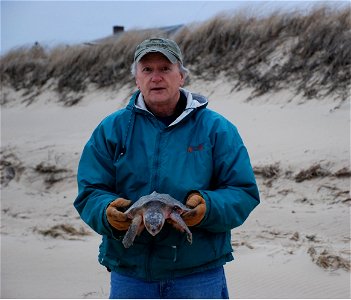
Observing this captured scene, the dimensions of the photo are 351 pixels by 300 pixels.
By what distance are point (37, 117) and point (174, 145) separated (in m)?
A: 11.9

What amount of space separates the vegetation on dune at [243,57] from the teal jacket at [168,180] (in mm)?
6784

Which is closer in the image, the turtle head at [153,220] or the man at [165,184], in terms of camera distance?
the turtle head at [153,220]

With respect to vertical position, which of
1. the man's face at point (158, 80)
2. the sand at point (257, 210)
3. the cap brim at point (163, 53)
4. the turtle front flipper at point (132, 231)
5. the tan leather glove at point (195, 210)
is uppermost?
the cap brim at point (163, 53)

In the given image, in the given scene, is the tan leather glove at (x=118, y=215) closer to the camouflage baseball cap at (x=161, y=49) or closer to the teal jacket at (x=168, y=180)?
the teal jacket at (x=168, y=180)

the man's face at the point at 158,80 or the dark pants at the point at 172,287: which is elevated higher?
the man's face at the point at 158,80

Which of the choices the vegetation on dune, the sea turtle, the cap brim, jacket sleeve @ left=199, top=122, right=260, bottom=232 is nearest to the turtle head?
the sea turtle

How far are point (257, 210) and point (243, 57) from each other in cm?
570

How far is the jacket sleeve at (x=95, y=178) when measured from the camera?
102 inches

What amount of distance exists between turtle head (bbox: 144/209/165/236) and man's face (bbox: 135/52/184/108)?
2.08ft

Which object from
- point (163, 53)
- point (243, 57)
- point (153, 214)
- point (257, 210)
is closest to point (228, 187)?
point (153, 214)

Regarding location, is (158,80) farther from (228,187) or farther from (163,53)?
(228,187)

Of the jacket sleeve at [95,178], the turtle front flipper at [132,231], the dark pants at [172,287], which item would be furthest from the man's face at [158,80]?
the dark pants at [172,287]

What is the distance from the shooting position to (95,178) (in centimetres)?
263

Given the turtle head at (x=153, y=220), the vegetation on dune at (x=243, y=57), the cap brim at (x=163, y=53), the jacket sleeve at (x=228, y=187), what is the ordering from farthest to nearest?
the vegetation on dune at (x=243, y=57) → the cap brim at (x=163, y=53) → the jacket sleeve at (x=228, y=187) → the turtle head at (x=153, y=220)
